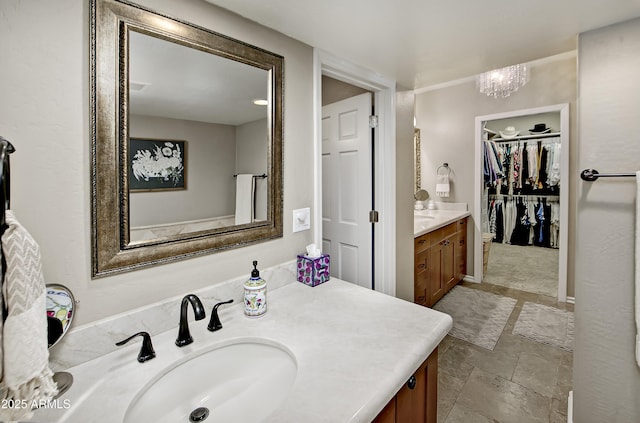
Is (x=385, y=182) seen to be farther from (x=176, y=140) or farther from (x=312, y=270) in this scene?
(x=176, y=140)

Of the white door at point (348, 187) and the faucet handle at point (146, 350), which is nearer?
the faucet handle at point (146, 350)

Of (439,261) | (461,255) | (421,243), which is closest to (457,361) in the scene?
(421,243)

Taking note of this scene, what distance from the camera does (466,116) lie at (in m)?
3.69

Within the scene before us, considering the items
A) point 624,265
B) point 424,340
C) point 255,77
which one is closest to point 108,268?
point 255,77

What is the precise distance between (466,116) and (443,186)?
34.8 inches

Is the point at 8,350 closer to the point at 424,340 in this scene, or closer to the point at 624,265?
the point at 424,340

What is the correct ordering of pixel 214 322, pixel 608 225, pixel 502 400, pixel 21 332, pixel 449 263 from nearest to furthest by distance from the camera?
pixel 21 332, pixel 214 322, pixel 608 225, pixel 502 400, pixel 449 263

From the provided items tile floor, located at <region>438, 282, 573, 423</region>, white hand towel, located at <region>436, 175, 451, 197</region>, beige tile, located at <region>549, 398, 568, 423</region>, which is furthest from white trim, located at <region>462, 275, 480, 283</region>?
beige tile, located at <region>549, 398, 568, 423</region>

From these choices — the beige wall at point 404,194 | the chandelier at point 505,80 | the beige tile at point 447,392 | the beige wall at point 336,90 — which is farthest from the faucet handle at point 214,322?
the chandelier at point 505,80

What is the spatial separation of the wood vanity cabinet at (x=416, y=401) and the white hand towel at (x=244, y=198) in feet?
2.85

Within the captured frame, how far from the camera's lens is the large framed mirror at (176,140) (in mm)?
917

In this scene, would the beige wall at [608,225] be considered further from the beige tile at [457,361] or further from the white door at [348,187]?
the white door at [348,187]

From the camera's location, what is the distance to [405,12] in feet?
3.96

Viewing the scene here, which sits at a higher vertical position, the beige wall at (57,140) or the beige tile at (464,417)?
the beige wall at (57,140)
